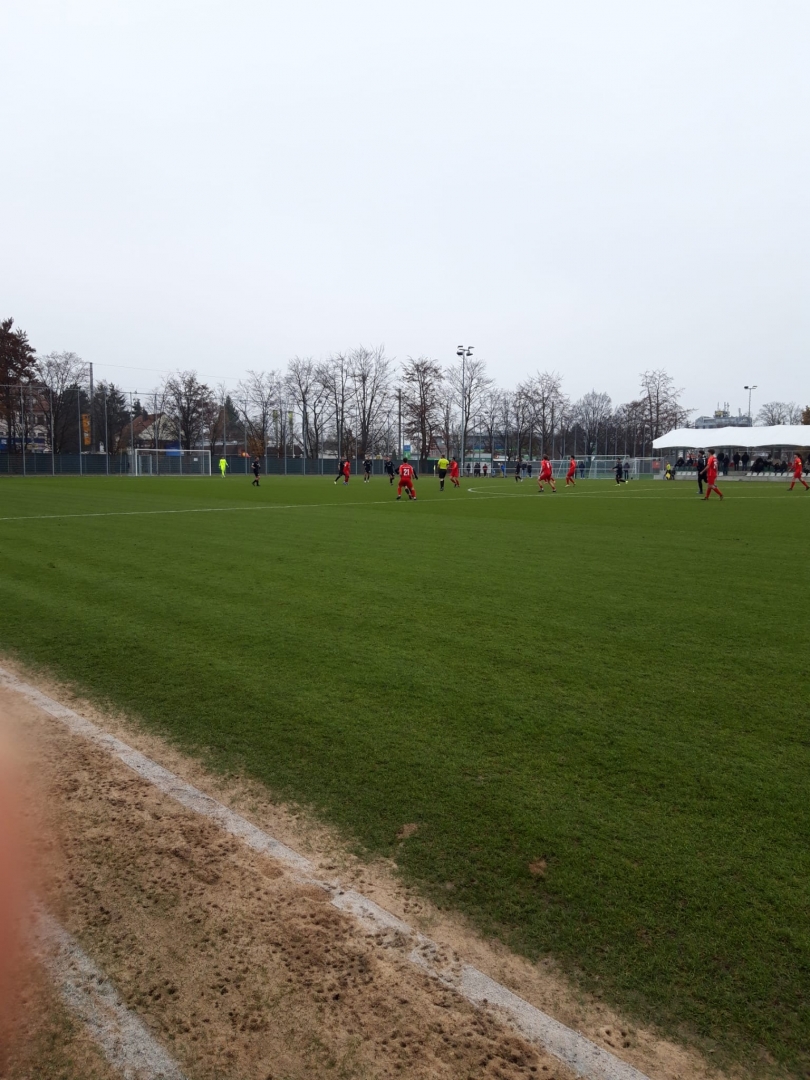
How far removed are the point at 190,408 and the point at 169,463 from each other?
21.3 meters

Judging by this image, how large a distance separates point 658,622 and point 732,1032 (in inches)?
215

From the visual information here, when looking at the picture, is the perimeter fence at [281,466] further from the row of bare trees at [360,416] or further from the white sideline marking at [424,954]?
the white sideline marking at [424,954]

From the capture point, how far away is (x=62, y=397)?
70.2 metres

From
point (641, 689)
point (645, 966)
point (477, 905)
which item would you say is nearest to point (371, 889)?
→ point (477, 905)

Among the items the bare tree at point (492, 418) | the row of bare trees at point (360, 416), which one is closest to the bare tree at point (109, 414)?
the row of bare trees at point (360, 416)

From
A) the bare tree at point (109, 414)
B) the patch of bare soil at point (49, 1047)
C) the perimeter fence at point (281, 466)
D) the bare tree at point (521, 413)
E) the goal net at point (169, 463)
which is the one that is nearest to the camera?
the patch of bare soil at point (49, 1047)

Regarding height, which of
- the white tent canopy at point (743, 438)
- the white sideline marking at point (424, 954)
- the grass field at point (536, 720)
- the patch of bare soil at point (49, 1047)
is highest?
the white tent canopy at point (743, 438)

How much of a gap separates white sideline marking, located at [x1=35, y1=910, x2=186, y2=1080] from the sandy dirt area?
0.04 meters

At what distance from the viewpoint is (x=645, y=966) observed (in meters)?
2.59

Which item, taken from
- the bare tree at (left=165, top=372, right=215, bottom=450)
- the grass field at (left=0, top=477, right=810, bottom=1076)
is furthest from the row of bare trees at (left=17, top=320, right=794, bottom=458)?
the grass field at (left=0, top=477, right=810, bottom=1076)

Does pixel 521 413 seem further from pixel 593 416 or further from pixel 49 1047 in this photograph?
pixel 49 1047

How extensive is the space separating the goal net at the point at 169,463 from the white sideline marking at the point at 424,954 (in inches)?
2539

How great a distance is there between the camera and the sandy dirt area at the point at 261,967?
7.27 ft

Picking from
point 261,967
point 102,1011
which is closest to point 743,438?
point 261,967
